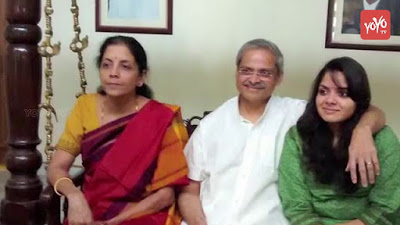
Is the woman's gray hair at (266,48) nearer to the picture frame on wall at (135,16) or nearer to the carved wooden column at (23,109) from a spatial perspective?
the carved wooden column at (23,109)

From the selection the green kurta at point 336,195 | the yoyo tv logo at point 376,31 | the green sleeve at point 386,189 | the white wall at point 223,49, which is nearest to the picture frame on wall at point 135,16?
the white wall at point 223,49

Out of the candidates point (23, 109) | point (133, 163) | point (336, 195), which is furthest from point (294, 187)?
point (23, 109)

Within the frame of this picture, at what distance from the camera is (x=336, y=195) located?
172cm

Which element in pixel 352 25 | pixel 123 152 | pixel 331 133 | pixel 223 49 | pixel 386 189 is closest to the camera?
pixel 386 189

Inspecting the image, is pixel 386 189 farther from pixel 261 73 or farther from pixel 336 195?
pixel 261 73

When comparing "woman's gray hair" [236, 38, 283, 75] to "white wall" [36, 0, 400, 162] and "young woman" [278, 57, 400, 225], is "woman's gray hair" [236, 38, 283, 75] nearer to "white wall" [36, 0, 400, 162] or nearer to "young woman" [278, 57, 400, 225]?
"young woman" [278, 57, 400, 225]

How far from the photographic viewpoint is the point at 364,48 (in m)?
3.06

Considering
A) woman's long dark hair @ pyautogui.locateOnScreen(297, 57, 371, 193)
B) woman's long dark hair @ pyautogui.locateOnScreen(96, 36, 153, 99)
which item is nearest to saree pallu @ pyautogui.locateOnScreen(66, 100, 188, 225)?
woman's long dark hair @ pyautogui.locateOnScreen(96, 36, 153, 99)

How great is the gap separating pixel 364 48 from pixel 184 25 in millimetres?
1056

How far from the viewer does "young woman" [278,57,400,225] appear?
5.45ft

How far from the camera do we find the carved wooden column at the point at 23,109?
6.10 feet

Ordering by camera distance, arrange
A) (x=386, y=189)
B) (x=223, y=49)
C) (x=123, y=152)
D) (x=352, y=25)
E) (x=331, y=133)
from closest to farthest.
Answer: (x=386, y=189), (x=331, y=133), (x=123, y=152), (x=352, y=25), (x=223, y=49)

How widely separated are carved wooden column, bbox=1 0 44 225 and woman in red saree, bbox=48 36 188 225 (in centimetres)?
11

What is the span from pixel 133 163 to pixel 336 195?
68 cm
